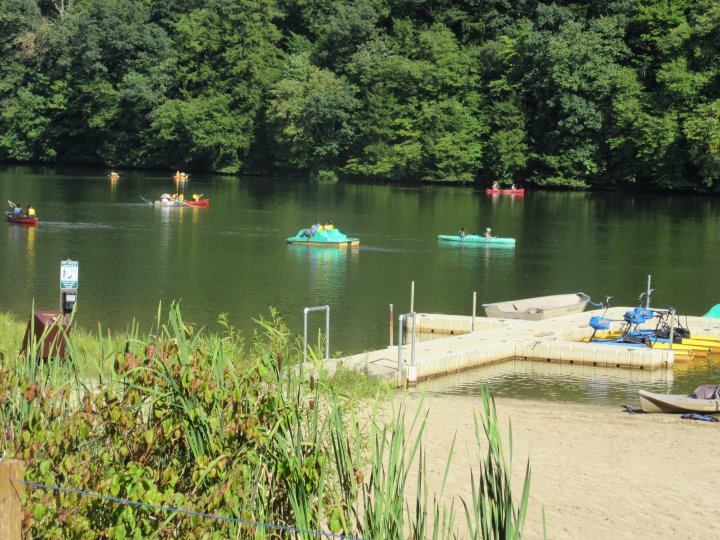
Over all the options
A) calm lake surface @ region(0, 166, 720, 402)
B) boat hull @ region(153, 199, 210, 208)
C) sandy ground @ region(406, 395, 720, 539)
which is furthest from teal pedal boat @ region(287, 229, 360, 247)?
sandy ground @ region(406, 395, 720, 539)

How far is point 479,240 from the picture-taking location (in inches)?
1671

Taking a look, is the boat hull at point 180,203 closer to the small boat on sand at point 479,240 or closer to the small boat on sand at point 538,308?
the small boat on sand at point 479,240

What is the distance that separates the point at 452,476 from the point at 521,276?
23777mm

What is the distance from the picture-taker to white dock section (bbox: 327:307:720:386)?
1869cm

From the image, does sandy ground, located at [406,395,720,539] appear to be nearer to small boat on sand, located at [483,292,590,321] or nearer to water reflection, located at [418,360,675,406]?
water reflection, located at [418,360,675,406]

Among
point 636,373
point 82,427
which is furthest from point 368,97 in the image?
point 82,427

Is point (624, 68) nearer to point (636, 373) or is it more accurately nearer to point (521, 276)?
point (521, 276)

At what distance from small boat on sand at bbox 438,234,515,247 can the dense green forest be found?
24161 mm

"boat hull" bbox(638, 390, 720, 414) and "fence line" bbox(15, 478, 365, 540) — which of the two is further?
"boat hull" bbox(638, 390, 720, 414)

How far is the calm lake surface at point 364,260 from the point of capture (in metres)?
25.9

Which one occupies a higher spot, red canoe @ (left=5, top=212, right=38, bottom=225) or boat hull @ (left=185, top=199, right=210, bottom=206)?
boat hull @ (left=185, top=199, right=210, bottom=206)

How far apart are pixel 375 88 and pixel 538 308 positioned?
53.5m

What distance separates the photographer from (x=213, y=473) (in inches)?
246

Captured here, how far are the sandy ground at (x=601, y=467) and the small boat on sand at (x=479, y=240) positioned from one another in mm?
25395
